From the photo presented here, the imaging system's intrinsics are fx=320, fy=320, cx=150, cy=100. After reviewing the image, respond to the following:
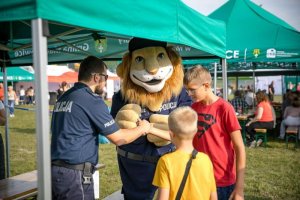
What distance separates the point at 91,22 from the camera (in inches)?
71.8

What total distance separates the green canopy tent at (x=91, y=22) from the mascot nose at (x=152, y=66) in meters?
0.35

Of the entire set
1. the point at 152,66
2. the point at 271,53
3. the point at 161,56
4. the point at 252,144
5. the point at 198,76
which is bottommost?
the point at 252,144

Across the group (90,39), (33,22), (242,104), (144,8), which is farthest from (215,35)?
(242,104)

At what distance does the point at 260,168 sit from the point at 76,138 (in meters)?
4.46

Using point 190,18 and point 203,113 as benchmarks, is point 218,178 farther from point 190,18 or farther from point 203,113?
point 190,18

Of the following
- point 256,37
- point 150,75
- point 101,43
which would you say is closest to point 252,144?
point 256,37

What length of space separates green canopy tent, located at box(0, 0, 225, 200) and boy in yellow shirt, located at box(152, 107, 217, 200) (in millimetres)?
628

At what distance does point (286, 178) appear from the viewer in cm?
520

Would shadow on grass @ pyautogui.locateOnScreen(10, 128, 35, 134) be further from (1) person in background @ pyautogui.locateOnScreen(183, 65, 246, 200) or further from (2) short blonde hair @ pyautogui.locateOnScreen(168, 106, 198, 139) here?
(2) short blonde hair @ pyautogui.locateOnScreen(168, 106, 198, 139)

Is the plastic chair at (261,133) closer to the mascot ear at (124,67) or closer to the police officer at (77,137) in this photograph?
the mascot ear at (124,67)

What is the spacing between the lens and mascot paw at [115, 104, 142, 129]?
8.73 ft

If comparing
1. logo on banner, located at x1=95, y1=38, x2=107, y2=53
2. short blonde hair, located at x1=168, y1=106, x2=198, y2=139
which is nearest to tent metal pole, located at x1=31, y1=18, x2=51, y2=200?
short blonde hair, located at x1=168, y1=106, x2=198, y2=139

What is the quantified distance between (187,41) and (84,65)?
2.82 feet

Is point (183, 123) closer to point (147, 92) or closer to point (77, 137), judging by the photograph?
point (77, 137)
